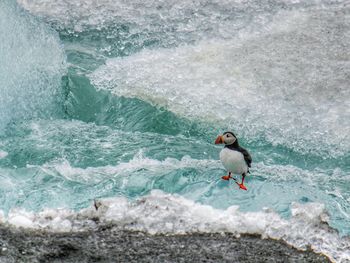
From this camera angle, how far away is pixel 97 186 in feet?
14.8

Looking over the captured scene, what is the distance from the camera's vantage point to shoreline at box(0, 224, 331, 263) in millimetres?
3553

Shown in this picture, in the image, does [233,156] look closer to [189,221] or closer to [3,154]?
[189,221]

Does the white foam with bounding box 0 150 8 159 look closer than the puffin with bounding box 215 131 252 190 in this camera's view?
No

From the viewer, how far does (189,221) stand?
3.87 metres

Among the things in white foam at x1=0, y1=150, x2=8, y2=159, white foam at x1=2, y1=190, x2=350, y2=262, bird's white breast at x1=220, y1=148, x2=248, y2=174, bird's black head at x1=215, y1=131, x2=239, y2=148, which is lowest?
white foam at x1=0, y1=150, x2=8, y2=159

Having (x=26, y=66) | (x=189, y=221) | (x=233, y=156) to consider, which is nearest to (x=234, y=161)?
(x=233, y=156)

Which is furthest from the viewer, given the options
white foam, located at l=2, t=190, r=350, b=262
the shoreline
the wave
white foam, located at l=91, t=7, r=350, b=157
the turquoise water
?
the wave

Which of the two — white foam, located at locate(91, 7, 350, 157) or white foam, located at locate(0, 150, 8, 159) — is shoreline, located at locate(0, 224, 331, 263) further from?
white foam, located at locate(91, 7, 350, 157)

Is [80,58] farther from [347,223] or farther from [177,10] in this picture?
[347,223]

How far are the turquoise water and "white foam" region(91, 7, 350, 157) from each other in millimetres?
15

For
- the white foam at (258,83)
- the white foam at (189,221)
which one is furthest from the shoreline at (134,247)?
the white foam at (258,83)

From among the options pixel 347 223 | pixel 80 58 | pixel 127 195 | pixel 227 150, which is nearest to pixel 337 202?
pixel 347 223

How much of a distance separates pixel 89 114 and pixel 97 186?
1.31 m

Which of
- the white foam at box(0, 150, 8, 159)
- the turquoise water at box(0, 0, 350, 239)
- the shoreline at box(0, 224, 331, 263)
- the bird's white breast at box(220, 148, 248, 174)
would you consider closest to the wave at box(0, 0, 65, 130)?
the turquoise water at box(0, 0, 350, 239)
